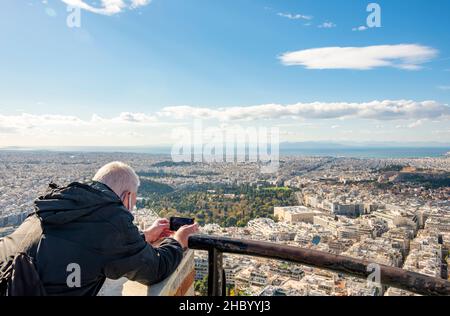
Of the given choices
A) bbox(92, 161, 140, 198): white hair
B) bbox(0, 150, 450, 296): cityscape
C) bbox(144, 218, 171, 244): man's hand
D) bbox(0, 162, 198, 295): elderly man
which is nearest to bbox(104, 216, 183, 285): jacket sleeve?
bbox(0, 162, 198, 295): elderly man

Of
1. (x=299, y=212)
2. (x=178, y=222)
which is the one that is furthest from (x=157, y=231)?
(x=299, y=212)

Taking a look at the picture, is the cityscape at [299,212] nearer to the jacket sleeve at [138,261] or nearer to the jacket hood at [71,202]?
the jacket sleeve at [138,261]

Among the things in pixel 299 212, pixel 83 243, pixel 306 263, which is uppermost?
pixel 83 243

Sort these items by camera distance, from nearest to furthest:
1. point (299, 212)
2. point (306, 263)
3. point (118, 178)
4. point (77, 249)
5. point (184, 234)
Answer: point (77, 249), point (306, 263), point (118, 178), point (184, 234), point (299, 212)

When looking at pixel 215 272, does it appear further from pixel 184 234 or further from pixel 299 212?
pixel 299 212

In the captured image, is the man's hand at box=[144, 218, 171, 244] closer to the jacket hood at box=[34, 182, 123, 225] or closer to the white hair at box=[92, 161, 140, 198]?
the white hair at box=[92, 161, 140, 198]

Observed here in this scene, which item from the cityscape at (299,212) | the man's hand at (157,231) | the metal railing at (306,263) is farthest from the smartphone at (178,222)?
the cityscape at (299,212)
